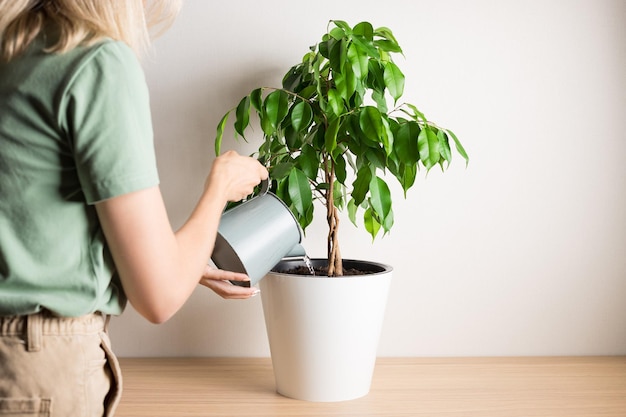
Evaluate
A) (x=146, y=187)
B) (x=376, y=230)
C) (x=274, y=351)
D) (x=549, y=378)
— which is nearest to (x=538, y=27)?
(x=376, y=230)

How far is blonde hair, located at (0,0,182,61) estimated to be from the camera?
2.47ft

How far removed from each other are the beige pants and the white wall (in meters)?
1.24

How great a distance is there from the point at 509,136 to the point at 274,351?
2.95 feet

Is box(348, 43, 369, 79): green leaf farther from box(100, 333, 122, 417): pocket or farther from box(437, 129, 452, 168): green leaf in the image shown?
box(100, 333, 122, 417): pocket

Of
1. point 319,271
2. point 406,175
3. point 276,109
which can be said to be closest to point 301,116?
point 276,109

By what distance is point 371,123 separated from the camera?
1.57 m

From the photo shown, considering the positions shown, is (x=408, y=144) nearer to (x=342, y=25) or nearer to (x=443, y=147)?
(x=443, y=147)

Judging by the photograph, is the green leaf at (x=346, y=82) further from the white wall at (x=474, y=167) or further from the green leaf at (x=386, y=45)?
the white wall at (x=474, y=167)

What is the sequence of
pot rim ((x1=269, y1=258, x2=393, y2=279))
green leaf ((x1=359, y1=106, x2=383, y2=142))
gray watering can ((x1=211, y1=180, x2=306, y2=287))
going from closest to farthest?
gray watering can ((x1=211, y1=180, x2=306, y2=287)) < green leaf ((x1=359, y1=106, x2=383, y2=142)) < pot rim ((x1=269, y1=258, x2=393, y2=279))

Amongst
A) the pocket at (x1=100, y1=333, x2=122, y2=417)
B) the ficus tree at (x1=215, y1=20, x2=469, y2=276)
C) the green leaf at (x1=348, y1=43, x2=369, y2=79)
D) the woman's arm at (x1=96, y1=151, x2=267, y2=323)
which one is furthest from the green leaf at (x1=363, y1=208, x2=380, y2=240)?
the pocket at (x1=100, y1=333, x2=122, y2=417)

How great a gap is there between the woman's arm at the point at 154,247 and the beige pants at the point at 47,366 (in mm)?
77

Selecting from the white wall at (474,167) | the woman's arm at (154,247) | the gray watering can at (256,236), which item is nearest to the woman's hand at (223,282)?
the gray watering can at (256,236)

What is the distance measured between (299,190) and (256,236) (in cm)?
24

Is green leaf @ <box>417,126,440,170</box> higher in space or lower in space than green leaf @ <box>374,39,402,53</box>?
lower
